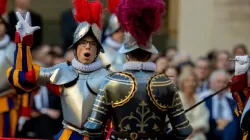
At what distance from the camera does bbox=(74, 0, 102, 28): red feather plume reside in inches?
418

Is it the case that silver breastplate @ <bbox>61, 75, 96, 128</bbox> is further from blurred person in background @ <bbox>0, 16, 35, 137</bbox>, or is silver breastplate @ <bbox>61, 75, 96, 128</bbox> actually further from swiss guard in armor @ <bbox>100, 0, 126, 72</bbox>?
swiss guard in armor @ <bbox>100, 0, 126, 72</bbox>

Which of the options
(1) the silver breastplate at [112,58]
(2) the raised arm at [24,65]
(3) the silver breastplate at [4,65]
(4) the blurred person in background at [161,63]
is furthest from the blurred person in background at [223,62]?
(2) the raised arm at [24,65]

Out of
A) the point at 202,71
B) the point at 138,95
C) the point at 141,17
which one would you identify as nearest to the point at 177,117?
the point at 138,95

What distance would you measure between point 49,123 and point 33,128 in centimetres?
21

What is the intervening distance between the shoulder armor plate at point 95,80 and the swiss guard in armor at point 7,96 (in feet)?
5.63

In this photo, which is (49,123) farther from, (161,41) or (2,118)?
(161,41)

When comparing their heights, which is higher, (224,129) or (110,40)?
(110,40)

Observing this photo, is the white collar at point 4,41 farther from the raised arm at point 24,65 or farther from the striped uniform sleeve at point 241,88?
the striped uniform sleeve at point 241,88

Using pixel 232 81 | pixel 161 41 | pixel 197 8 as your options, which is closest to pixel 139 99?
pixel 232 81

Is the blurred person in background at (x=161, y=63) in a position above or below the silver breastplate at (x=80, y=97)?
below

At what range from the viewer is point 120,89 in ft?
30.5

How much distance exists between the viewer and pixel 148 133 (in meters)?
9.32

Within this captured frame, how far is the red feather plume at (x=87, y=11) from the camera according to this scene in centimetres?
1061

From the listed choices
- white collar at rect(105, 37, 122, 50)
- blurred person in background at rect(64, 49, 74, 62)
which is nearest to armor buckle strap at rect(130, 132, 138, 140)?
white collar at rect(105, 37, 122, 50)
